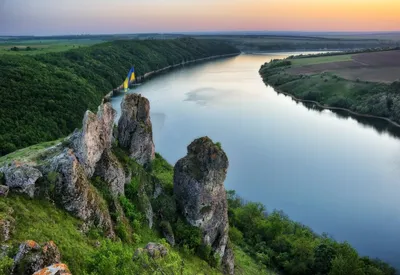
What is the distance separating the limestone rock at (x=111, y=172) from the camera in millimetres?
18578

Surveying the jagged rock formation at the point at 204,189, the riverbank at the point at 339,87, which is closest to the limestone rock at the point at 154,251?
the jagged rock formation at the point at 204,189

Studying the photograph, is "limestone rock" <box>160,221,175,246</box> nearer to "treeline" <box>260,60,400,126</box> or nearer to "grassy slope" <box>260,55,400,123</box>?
"grassy slope" <box>260,55,400,123</box>

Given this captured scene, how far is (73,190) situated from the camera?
15086 mm

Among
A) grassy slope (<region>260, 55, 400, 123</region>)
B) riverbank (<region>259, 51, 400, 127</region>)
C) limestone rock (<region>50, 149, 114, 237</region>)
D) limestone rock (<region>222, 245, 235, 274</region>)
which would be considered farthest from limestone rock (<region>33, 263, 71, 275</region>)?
grassy slope (<region>260, 55, 400, 123</region>)

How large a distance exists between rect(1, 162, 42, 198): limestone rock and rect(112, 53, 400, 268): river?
30.5 metres

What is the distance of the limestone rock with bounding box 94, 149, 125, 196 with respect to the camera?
18578 millimetres

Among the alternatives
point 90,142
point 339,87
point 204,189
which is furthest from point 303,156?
point 339,87

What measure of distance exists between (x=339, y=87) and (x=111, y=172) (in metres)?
98.5

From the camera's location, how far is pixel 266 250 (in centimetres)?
3102

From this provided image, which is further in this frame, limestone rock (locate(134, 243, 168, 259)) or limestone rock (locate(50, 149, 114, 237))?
limestone rock (locate(50, 149, 114, 237))

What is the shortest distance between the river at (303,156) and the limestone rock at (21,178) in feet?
100.0

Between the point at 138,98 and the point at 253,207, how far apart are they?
1658cm

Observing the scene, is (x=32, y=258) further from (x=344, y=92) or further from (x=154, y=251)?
(x=344, y=92)

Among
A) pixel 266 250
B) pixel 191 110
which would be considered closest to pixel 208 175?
pixel 266 250
